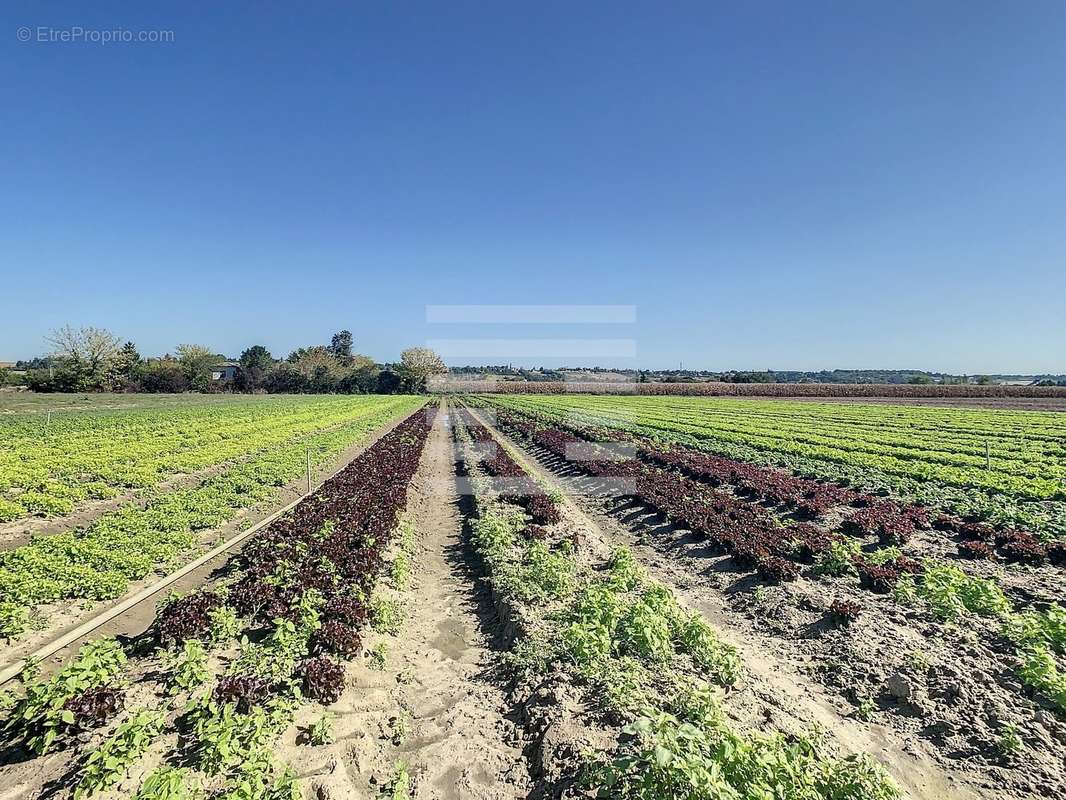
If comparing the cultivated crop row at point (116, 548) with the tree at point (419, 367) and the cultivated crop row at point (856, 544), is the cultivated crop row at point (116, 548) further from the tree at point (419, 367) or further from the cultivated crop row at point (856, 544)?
the tree at point (419, 367)

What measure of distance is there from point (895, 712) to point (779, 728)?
1358 millimetres

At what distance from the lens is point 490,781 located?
4262mm

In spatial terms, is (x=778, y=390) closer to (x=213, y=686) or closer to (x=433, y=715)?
(x=433, y=715)

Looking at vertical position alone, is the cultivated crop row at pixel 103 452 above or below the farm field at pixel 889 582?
above

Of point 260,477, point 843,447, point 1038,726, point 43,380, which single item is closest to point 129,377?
point 43,380

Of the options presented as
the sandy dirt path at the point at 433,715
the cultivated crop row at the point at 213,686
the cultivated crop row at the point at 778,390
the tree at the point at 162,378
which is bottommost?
the sandy dirt path at the point at 433,715

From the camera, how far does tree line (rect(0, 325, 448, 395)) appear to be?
7512 cm

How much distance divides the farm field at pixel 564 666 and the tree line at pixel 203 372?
289 feet

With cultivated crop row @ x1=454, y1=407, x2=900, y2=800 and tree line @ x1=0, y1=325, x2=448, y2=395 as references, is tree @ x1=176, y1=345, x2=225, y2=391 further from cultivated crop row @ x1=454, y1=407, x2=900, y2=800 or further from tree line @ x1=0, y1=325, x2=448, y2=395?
cultivated crop row @ x1=454, y1=407, x2=900, y2=800

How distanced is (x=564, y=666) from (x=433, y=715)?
150 cm

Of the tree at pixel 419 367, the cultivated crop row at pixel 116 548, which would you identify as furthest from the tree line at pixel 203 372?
the cultivated crop row at pixel 116 548

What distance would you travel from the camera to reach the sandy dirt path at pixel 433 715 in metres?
4.19

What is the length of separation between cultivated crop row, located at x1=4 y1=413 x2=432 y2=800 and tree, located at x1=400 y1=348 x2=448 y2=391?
99.0 metres

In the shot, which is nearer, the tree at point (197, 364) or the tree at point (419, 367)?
the tree at point (197, 364)
